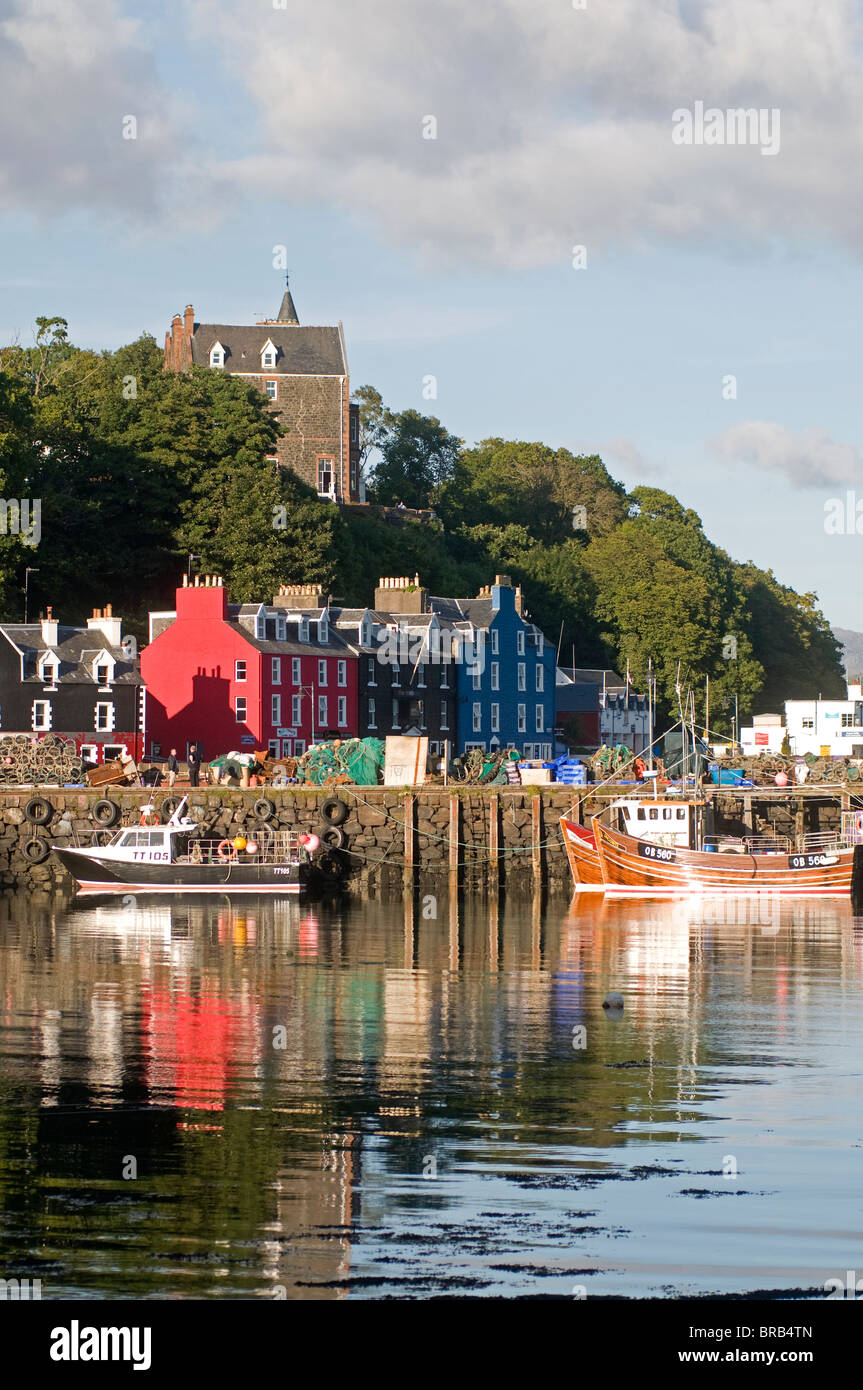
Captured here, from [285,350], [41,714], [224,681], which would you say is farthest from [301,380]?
[41,714]

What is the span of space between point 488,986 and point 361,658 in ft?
195

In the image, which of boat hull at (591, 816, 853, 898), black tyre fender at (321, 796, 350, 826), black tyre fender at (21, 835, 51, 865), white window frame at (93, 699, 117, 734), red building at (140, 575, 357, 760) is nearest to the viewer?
boat hull at (591, 816, 853, 898)

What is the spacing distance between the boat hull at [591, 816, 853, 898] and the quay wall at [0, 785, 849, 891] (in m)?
4.18

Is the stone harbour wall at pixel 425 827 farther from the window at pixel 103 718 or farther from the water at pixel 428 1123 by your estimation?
the water at pixel 428 1123

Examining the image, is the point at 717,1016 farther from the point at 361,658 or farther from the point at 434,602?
the point at 434,602

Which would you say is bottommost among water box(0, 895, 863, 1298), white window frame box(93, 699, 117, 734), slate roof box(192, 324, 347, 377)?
water box(0, 895, 863, 1298)

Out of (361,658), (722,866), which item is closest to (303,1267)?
(722,866)

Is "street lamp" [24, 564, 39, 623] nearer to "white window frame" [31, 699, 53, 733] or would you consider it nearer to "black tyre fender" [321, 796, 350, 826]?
"white window frame" [31, 699, 53, 733]

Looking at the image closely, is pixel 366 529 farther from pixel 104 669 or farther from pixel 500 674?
pixel 104 669

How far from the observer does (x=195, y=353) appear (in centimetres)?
13812

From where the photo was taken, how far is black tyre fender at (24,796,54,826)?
2606 inches

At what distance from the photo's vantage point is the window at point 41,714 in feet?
273

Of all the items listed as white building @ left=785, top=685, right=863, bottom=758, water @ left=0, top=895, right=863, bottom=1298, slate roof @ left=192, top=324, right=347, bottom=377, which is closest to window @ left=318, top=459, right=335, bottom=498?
slate roof @ left=192, top=324, right=347, bottom=377

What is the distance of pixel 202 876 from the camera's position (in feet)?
192
